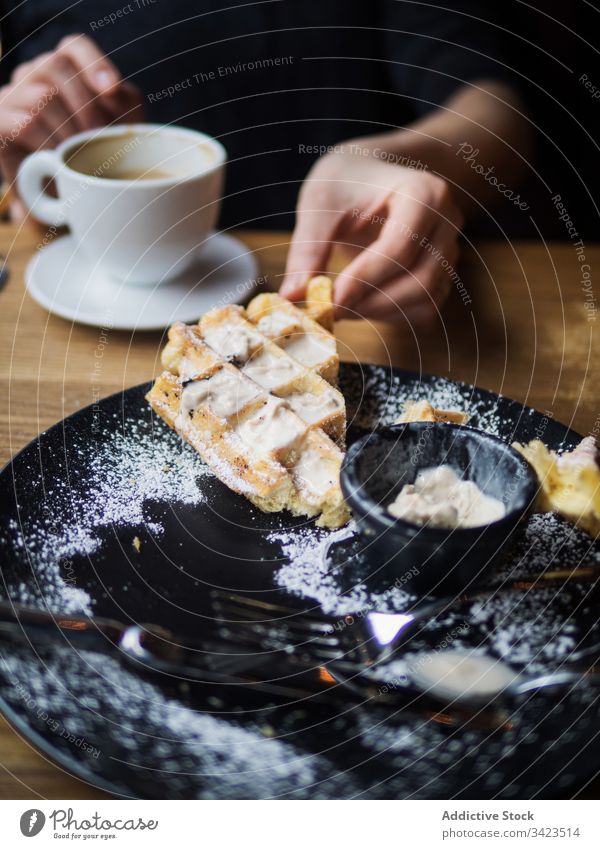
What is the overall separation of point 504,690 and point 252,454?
0.32m

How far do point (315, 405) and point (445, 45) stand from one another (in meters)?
1.05


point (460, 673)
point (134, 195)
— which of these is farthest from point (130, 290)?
point (460, 673)

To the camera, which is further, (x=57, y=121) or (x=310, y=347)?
(x=57, y=121)

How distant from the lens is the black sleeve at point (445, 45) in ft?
5.07

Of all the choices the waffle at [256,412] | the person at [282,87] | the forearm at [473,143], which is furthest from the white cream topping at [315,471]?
the forearm at [473,143]

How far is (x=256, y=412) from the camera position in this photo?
0.83 metres

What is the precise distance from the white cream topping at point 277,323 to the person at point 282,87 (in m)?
0.32

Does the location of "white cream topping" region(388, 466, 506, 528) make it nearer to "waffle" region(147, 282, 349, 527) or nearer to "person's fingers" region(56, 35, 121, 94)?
"waffle" region(147, 282, 349, 527)

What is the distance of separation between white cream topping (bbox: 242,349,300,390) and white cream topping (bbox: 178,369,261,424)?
3 centimetres

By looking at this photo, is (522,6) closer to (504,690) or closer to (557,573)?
(557,573)

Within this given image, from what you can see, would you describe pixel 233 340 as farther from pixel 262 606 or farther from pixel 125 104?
pixel 125 104

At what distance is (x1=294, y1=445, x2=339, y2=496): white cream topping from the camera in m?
0.76

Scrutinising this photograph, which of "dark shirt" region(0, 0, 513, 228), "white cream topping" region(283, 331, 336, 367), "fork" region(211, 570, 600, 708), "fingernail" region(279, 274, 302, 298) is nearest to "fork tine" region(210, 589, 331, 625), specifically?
"fork" region(211, 570, 600, 708)

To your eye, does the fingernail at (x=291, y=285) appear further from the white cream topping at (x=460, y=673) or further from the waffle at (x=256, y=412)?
the white cream topping at (x=460, y=673)
